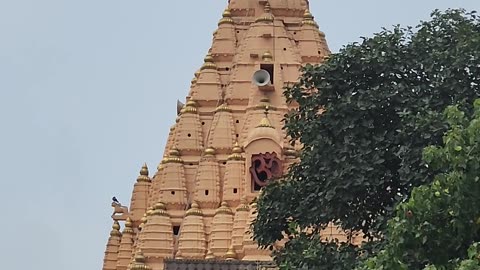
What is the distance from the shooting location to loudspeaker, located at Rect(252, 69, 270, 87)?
5574 cm

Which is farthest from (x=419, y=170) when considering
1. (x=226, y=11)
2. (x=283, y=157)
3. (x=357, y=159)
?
→ (x=226, y=11)

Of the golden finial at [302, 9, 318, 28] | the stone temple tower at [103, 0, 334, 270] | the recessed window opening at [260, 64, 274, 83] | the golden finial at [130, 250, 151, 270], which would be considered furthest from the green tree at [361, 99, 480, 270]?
the golden finial at [302, 9, 318, 28]

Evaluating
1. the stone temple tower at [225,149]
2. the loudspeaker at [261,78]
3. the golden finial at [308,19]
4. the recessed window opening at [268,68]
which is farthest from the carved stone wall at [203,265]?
the golden finial at [308,19]

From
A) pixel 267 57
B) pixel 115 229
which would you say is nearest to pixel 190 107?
pixel 267 57

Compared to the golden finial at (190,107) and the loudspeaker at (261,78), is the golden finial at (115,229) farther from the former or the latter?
the loudspeaker at (261,78)

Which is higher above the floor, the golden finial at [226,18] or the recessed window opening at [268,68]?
the golden finial at [226,18]

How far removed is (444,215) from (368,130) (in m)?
5.85

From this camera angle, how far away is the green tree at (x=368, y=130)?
21.7 metres

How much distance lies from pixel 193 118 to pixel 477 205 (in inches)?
1618

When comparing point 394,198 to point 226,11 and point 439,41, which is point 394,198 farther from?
point 226,11

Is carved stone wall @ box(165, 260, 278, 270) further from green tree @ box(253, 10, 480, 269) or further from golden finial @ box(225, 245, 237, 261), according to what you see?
green tree @ box(253, 10, 480, 269)

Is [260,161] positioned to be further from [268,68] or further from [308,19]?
[308,19]

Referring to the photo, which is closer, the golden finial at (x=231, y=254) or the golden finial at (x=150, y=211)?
the golden finial at (x=231, y=254)

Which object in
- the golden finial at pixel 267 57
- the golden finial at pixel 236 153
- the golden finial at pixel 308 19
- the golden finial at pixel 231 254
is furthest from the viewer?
the golden finial at pixel 308 19
